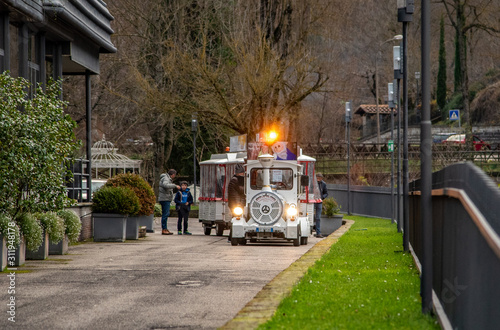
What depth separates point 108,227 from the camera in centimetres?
2116

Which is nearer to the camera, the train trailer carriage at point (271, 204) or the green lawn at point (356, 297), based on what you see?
the green lawn at point (356, 297)

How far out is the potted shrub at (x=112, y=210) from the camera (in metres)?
20.9

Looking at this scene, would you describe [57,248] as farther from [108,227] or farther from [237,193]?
[237,193]

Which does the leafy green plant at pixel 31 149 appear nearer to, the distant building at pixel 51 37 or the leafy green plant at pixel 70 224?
the leafy green plant at pixel 70 224

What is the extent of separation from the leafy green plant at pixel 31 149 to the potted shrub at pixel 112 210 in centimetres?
553

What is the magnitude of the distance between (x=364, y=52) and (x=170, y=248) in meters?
67.7

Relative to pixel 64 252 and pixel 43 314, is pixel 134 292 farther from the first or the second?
pixel 64 252

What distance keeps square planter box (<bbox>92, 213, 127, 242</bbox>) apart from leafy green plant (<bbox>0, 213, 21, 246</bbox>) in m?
8.22

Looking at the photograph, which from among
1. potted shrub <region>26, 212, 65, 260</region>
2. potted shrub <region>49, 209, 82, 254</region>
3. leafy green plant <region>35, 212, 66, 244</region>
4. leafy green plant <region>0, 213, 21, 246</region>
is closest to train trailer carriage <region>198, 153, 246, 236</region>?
potted shrub <region>49, 209, 82, 254</region>

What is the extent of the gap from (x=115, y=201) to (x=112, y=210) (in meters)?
0.23

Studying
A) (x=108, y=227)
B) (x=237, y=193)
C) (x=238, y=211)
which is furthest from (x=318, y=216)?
(x=108, y=227)

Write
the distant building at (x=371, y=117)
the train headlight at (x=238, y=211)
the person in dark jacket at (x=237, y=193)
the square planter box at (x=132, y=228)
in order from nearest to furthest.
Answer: the train headlight at (x=238, y=211)
the square planter box at (x=132, y=228)
the person in dark jacket at (x=237, y=193)
the distant building at (x=371, y=117)

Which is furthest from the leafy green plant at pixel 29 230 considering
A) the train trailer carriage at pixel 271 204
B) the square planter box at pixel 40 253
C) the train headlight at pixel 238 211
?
the train headlight at pixel 238 211

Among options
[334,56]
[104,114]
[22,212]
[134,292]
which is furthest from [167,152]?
[134,292]
